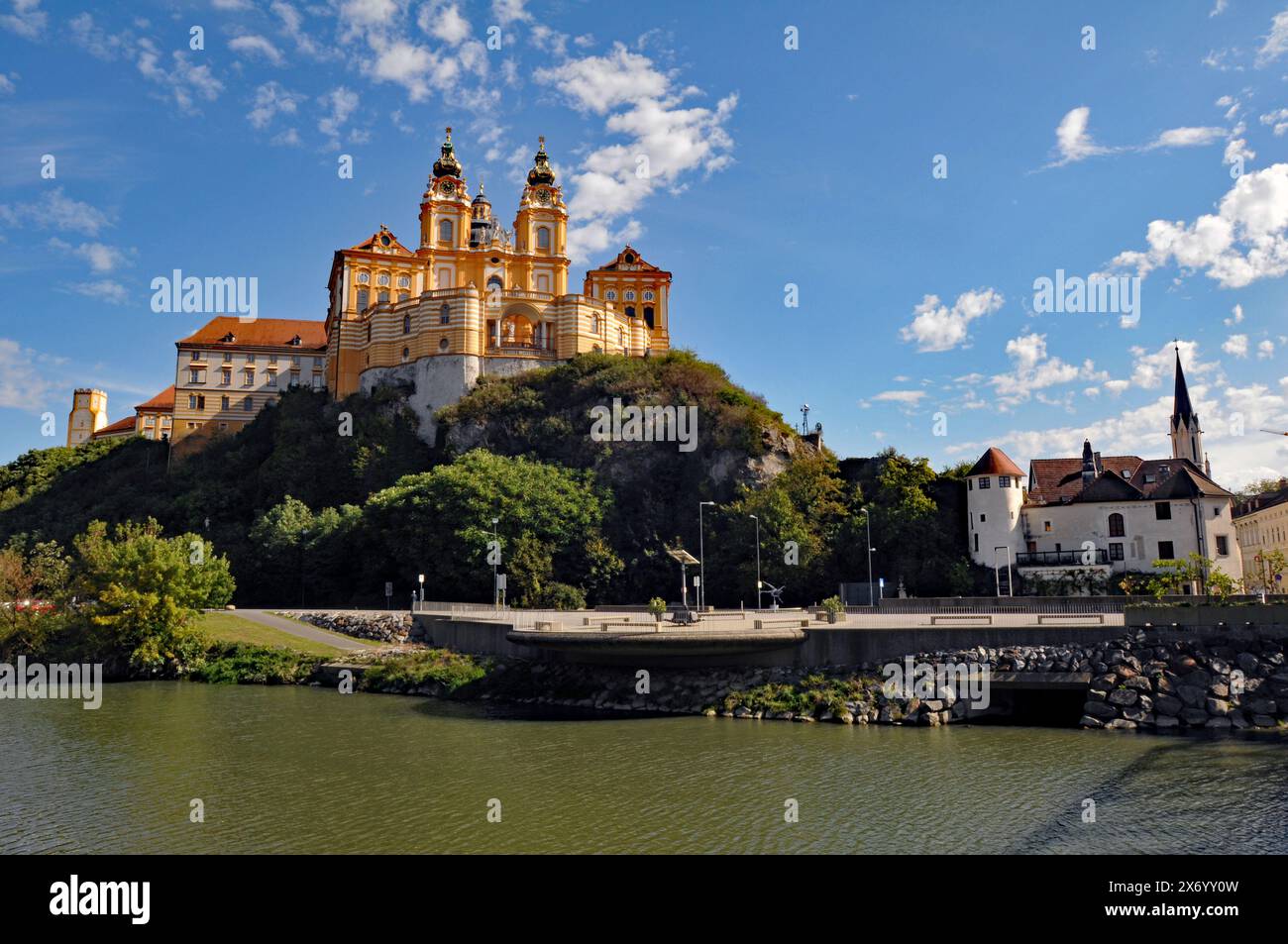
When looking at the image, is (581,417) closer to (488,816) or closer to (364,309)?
(364,309)

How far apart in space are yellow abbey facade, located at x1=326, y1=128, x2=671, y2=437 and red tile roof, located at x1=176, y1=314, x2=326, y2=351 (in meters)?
4.35

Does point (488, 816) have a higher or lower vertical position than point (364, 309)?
lower

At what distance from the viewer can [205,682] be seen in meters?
46.2

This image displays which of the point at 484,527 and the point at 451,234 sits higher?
the point at 451,234

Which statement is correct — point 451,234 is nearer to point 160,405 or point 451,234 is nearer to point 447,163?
point 447,163

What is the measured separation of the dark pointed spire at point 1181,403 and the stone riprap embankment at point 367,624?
206ft

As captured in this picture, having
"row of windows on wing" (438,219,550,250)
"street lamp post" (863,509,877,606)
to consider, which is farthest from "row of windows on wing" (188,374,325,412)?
"street lamp post" (863,509,877,606)

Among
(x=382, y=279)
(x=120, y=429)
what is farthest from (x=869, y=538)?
(x=120, y=429)

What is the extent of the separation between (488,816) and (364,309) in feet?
255

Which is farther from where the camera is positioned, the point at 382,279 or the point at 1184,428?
the point at 382,279

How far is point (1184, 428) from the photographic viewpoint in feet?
230

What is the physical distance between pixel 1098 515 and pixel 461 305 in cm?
5714
